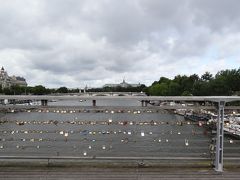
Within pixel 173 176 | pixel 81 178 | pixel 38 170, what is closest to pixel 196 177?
pixel 173 176

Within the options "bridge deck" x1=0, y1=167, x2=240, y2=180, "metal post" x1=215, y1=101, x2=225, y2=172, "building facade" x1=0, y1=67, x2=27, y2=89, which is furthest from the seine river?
"building facade" x1=0, y1=67, x2=27, y2=89

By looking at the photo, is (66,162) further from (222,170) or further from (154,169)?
(222,170)

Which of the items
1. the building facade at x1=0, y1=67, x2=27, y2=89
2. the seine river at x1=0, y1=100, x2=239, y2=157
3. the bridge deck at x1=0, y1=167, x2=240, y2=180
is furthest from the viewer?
the building facade at x1=0, y1=67, x2=27, y2=89

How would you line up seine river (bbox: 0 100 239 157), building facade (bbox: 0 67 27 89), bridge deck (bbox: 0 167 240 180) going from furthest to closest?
building facade (bbox: 0 67 27 89)
seine river (bbox: 0 100 239 157)
bridge deck (bbox: 0 167 240 180)

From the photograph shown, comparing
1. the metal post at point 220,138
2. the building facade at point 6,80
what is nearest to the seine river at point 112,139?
the metal post at point 220,138

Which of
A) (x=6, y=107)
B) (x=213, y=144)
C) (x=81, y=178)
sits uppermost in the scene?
(x=6, y=107)

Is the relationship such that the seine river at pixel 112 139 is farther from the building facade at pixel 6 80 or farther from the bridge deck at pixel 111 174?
the building facade at pixel 6 80

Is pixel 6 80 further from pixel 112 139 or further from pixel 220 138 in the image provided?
pixel 220 138

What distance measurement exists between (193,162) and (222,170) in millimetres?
520

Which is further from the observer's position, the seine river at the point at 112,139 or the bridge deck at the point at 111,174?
the seine river at the point at 112,139

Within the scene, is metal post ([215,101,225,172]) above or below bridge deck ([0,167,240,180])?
above

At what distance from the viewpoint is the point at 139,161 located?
683 centimetres

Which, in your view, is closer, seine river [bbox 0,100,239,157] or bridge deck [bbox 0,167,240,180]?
bridge deck [bbox 0,167,240,180]

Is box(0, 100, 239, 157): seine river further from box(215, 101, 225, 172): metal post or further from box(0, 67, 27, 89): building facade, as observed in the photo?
box(0, 67, 27, 89): building facade
